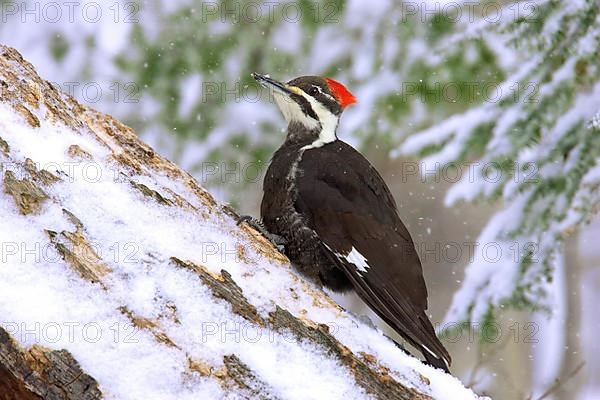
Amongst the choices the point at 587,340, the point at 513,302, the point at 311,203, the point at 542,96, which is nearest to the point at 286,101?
the point at 311,203

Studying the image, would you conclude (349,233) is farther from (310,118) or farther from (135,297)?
(135,297)

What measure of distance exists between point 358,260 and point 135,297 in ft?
4.21

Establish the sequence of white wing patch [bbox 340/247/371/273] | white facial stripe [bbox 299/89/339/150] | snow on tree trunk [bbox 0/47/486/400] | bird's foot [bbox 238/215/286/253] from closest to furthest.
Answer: snow on tree trunk [bbox 0/47/486/400] < bird's foot [bbox 238/215/286/253] < white wing patch [bbox 340/247/371/273] < white facial stripe [bbox 299/89/339/150]

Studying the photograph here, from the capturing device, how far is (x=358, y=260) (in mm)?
3389

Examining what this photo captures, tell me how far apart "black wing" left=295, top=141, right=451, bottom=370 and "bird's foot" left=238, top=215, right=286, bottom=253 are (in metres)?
0.15

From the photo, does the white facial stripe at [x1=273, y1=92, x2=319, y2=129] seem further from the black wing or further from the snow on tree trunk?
the snow on tree trunk

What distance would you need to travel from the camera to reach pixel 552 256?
174 inches

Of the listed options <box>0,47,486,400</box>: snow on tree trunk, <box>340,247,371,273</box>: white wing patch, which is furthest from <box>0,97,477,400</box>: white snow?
<box>340,247,371,273</box>: white wing patch

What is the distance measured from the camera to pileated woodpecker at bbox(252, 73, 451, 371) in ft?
10.7

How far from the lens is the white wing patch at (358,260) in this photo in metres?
3.36

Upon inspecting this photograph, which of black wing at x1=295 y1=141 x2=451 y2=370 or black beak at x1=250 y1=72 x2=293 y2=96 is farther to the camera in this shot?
black beak at x1=250 y1=72 x2=293 y2=96

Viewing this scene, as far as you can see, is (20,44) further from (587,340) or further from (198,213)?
(587,340)

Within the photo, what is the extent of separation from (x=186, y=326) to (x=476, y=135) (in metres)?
2.57

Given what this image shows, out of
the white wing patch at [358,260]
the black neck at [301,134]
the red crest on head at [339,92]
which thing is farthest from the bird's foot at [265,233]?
the red crest on head at [339,92]
